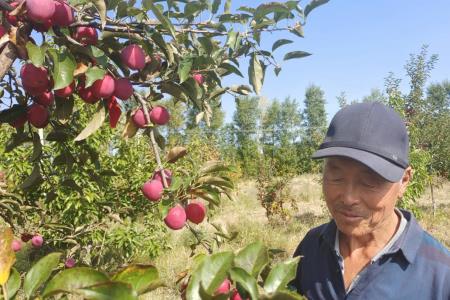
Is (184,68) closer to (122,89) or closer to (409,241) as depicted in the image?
(122,89)

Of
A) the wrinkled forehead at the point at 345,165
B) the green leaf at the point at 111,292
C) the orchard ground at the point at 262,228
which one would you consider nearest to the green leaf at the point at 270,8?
the wrinkled forehead at the point at 345,165

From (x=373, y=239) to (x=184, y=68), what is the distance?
0.68 metres

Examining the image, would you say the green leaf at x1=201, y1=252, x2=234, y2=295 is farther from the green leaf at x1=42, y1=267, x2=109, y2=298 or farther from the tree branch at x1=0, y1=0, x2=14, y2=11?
the tree branch at x1=0, y1=0, x2=14, y2=11

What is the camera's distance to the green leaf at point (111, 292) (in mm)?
437

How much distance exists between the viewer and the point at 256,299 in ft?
1.78

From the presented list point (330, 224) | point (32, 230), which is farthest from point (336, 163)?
point (32, 230)

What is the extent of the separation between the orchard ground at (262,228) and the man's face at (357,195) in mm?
2880

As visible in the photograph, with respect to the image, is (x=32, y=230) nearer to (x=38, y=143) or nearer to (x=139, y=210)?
(x=38, y=143)

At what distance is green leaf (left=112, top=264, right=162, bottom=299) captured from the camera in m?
0.52

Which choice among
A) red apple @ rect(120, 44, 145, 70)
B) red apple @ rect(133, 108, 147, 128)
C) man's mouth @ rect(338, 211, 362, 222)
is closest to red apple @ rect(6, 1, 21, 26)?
red apple @ rect(120, 44, 145, 70)

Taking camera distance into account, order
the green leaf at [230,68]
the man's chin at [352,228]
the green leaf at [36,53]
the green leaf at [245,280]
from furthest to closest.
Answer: the green leaf at [230,68], the man's chin at [352,228], the green leaf at [36,53], the green leaf at [245,280]

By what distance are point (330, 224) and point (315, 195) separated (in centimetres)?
A: 1243

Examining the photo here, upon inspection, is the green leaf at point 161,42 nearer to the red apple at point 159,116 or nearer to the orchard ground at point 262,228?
the red apple at point 159,116

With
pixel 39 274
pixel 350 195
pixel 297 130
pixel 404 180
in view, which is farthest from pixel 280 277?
pixel 297 130
